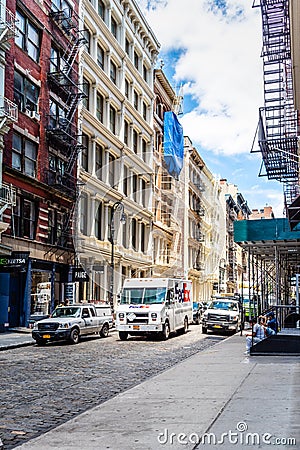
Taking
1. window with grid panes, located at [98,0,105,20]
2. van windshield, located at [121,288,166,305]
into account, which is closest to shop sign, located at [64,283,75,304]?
van windshield, located at [121,288,166,305]

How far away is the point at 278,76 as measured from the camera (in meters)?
26.0

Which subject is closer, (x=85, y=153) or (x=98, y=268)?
(x=85, y=153)

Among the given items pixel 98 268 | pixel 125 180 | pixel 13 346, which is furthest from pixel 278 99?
pixel 125 180

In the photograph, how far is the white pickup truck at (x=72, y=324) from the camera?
2306 cm

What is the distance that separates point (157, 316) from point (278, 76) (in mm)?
11866

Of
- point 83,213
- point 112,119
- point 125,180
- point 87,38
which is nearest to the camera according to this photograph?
point 83,213

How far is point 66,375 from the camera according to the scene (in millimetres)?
14148

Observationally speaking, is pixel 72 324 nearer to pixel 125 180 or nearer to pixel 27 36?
pixel 27 36

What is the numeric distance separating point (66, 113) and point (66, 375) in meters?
25.1

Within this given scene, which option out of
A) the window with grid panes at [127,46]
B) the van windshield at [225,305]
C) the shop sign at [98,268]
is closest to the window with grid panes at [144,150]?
the window with grid panes at [127,46]

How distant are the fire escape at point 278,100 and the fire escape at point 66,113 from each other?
13.2m

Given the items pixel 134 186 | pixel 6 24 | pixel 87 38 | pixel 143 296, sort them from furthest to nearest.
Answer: pixel 134 186, pixel 87 38, pixel 6 24, pixel 143 296

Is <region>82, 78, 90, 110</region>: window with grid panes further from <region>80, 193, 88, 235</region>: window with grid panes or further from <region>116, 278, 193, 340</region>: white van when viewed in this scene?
<region>116, 278, 193, 340</region>: white van

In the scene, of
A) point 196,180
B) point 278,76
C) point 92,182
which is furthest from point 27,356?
point 196,180
